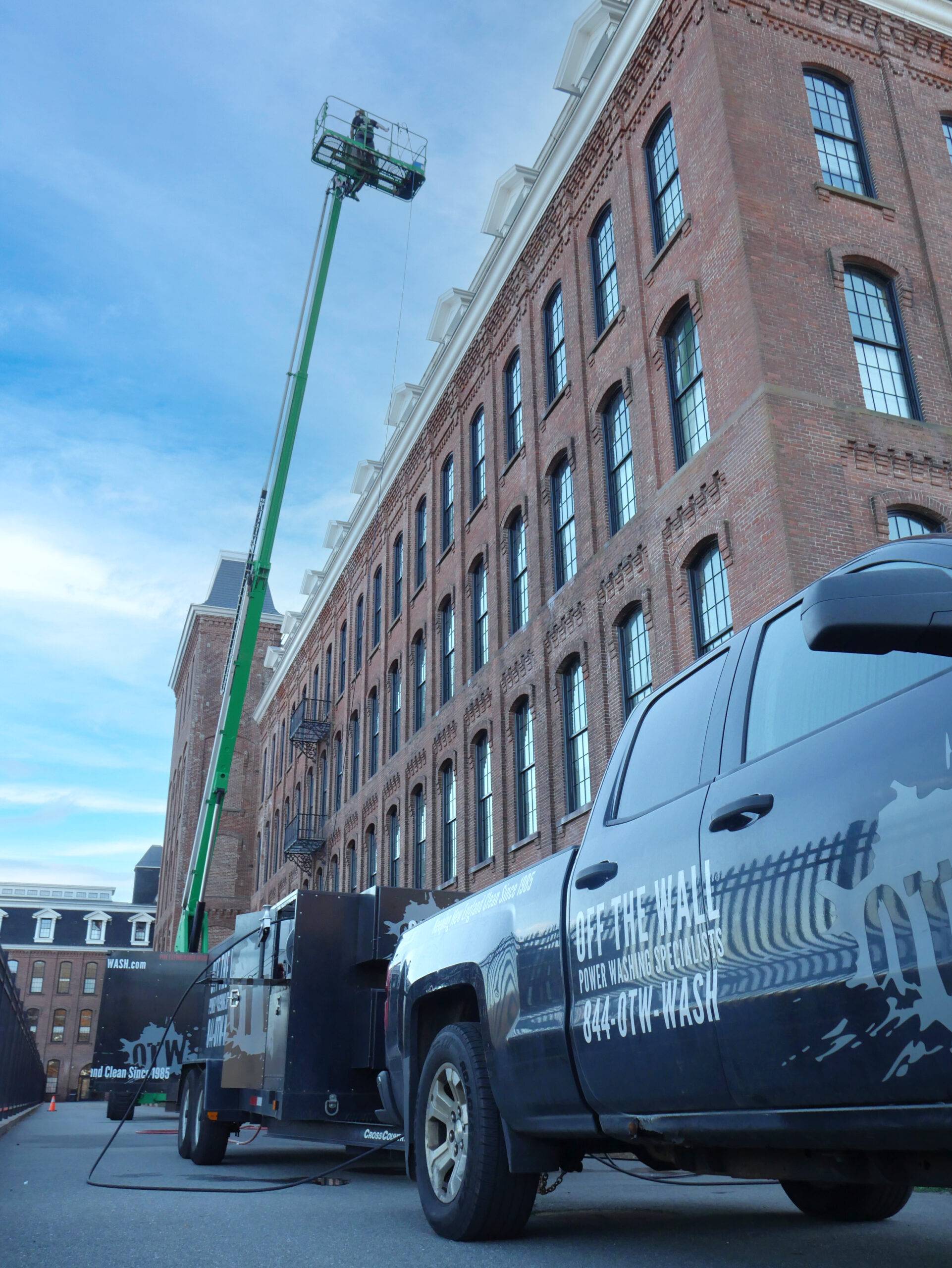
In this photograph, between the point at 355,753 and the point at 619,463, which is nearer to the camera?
the point at 619,463

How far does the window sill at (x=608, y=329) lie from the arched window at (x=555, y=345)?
1.39 meters

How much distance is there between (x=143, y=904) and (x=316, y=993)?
8629 cm

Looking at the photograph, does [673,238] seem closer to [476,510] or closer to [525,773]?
[476,510]

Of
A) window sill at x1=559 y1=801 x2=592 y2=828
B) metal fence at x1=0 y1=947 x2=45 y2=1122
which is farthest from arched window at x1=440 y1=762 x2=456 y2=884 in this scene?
metal fence at x1=0 y1=947 x2=45 y2=1122

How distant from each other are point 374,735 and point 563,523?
12729mm

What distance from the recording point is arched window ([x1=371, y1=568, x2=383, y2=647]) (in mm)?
31531

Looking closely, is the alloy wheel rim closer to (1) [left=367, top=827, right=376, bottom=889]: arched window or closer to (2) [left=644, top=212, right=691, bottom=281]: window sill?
(2) [left=644, top=212, right=691, bottom=281]: window sill

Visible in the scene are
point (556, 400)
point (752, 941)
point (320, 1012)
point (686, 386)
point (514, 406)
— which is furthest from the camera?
point (514, 406)

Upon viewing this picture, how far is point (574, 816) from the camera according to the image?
689 inches

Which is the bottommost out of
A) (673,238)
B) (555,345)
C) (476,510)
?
(476,510)

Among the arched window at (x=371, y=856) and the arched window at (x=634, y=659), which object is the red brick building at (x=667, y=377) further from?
the arched window at (x=371, y=856)

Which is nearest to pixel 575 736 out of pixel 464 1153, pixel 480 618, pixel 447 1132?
pixel 480 618

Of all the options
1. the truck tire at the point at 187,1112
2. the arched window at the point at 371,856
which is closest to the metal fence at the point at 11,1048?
the truck tire at the point at 187,1112

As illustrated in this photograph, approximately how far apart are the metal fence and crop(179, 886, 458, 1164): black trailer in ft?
16.6
